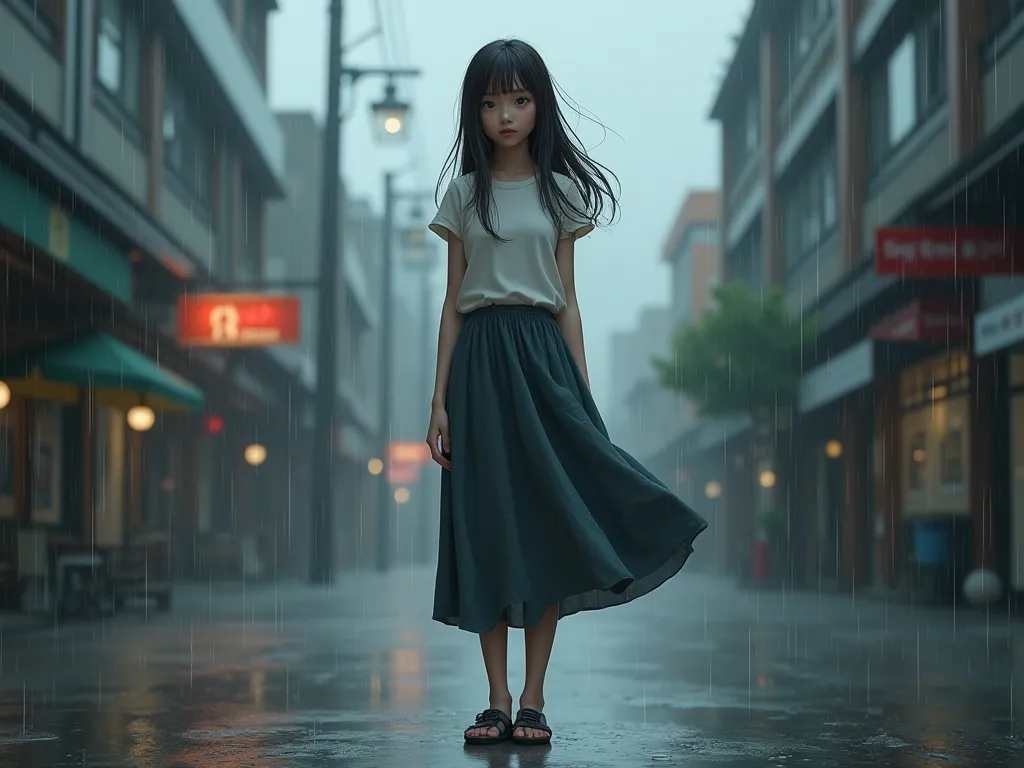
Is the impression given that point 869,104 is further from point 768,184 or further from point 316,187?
point 316,187

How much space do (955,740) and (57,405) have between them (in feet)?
46.3

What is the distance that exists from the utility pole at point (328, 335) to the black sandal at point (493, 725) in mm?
16893

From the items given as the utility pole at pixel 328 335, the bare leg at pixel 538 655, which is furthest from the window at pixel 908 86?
the bare leg at pixel 538 655

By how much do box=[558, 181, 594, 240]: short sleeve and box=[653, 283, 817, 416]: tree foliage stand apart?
2015 cm

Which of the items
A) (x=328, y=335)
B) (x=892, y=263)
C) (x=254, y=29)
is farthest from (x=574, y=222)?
(x=254, y=29)

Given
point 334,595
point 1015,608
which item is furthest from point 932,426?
point 334,595

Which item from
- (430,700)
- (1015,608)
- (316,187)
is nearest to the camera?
(430,700)

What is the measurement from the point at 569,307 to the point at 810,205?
2276 cm

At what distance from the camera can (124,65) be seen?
19.0 m

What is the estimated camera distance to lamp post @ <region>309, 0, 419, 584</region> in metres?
21.3

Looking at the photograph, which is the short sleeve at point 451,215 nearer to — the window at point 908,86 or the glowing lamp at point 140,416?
the glowing lamp at point 140,416

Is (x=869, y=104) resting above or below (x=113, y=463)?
above

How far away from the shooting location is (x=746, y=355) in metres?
25.4

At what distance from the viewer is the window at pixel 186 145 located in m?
22.1
